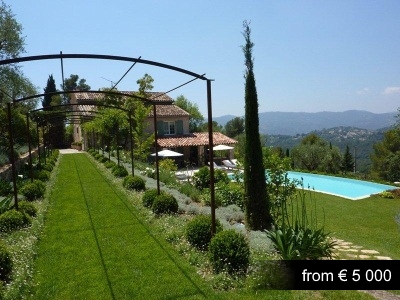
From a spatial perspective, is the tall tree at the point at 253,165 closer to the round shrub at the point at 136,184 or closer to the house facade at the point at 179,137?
the round shrub at the point at 136,184

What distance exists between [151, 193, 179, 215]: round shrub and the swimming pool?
14.5 m

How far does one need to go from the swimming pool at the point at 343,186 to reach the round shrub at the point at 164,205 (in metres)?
14.5

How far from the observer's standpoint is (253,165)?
10.1 m

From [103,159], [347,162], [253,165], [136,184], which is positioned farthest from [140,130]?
[347,162]

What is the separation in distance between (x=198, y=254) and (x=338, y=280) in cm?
268

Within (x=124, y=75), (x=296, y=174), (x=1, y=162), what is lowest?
(x=296, y=174)

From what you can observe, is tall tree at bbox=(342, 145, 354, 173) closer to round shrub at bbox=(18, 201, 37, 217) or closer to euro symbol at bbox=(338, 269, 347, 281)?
round shrub at bbox=(18, 201, 37, 217)

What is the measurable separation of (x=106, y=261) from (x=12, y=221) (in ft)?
11.5

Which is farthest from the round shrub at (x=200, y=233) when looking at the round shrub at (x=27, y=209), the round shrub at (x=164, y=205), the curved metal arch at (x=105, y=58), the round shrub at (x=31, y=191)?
the round shrub at (x=31, y=191)

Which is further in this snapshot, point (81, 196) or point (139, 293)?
point (81, 196)

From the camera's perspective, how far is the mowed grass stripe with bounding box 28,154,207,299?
5578 mm

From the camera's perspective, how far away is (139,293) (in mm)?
5473

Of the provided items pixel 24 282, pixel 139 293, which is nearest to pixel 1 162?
pixel 24 282

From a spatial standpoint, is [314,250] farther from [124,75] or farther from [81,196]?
[81,196]
